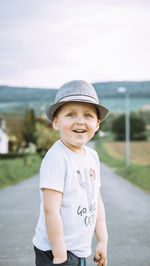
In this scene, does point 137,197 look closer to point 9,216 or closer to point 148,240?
point 9,216

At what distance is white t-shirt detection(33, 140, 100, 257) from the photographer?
6.19 feet

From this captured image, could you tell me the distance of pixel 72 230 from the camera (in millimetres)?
1911

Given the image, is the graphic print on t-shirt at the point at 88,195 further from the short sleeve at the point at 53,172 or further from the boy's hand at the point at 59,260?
the boy's hand at the point at 59,260

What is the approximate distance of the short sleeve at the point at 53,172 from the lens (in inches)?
72.8

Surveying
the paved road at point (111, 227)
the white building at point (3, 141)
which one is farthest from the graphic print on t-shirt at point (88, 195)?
the white building at point (3, 141)

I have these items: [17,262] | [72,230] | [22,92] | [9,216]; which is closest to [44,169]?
[72,230]

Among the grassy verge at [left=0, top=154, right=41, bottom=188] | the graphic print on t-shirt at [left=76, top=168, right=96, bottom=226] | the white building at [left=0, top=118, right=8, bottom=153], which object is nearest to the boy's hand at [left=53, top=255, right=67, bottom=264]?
the graphic print on t-shirt at [left=76, top=168, right=96, bottom=226]

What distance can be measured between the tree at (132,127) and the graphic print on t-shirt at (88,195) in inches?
2239

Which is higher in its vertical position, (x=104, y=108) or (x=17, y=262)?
(x=104, y=108)

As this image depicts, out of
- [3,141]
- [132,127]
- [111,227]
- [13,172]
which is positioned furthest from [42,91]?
[132,127]

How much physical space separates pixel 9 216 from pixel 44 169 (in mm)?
4781

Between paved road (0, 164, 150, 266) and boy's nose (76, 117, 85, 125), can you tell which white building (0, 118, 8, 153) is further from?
boy's nose (76, 117, 85, 125)

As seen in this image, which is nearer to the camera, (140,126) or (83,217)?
(83,217)

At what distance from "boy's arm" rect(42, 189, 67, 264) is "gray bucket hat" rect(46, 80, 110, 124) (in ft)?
1.49
